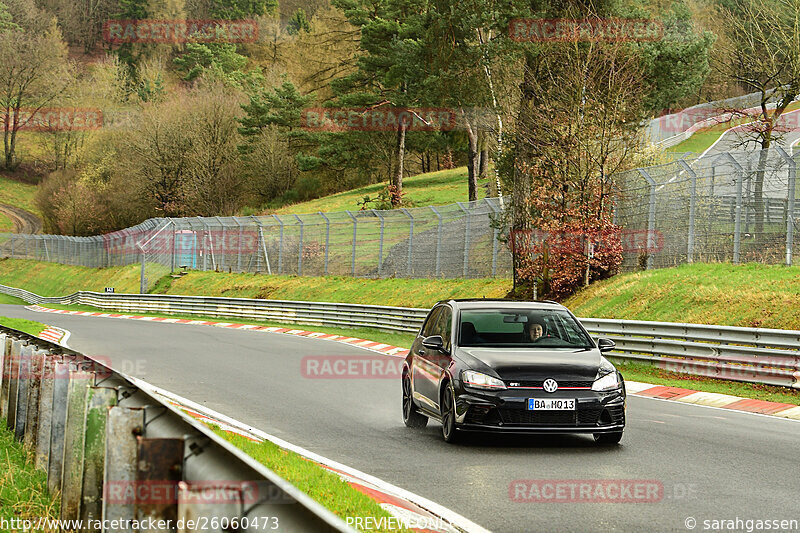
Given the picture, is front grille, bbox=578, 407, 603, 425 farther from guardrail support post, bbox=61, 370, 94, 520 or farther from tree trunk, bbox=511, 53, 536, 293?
tree trunk, bbox=511, 53, 536, 293

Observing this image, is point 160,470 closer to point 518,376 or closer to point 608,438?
point 518,376

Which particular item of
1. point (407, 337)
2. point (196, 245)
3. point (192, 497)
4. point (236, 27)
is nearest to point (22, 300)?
point (196, 245)

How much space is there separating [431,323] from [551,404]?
112 inches

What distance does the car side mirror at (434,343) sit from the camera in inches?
435

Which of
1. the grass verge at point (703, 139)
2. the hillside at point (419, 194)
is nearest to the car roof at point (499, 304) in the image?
the grass verge at point (703, 139)

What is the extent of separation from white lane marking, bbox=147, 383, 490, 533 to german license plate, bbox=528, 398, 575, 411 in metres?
1.97

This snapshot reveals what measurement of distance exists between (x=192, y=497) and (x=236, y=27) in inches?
4861

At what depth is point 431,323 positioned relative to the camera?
12383 mm

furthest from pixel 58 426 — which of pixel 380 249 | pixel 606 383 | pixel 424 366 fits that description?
pixel 380 249

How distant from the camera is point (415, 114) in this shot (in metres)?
76.9

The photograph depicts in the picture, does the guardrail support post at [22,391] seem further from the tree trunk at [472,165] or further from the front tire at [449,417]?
the tree trunk at [472,165]

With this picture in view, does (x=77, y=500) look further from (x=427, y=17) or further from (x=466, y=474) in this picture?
(x=427, y=17)

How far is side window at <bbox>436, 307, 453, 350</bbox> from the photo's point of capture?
11251 millimetres

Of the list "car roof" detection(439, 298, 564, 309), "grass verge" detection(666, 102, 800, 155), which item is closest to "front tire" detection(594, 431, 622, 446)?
"car roof" detection(439, 298, 564, 309)
